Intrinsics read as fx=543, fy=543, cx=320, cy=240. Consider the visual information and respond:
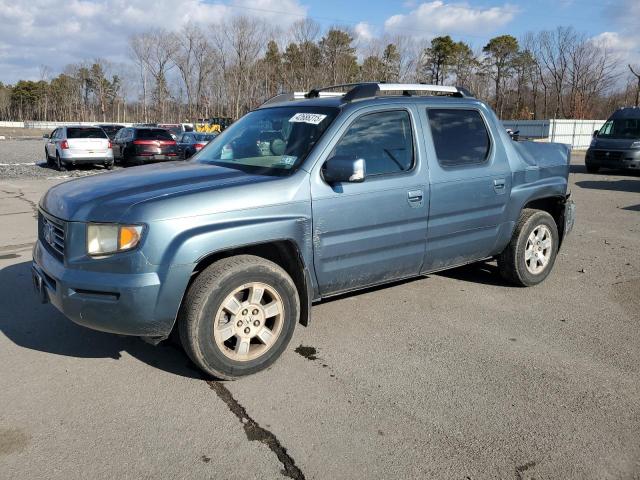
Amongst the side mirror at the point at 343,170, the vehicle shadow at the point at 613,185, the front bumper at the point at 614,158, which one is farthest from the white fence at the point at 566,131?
the side mirror at the point at 343,170

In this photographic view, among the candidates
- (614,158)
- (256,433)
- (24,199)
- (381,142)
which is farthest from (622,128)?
(256,433)

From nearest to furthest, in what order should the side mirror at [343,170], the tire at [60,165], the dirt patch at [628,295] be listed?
the side mirror at [343,170] < the dirt patch at [628,295] < the tire at [60,165]

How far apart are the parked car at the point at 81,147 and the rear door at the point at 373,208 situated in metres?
17.0

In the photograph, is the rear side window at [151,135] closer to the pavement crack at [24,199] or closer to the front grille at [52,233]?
the pavement crack at [24,199]

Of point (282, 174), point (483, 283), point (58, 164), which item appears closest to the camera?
point (282, 174)

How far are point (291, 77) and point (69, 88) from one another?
57.9 meters

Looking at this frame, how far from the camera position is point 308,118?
4156mm

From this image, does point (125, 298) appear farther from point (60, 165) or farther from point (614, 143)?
point (60, 165)

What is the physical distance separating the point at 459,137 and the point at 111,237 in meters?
3.00

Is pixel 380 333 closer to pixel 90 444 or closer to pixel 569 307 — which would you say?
pixel 569 307

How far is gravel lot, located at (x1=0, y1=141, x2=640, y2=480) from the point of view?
274 cm

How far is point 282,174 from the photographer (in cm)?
375

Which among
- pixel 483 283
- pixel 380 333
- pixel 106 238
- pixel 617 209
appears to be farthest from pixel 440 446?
pixel 617 209

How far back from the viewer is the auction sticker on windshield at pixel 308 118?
160 inches
